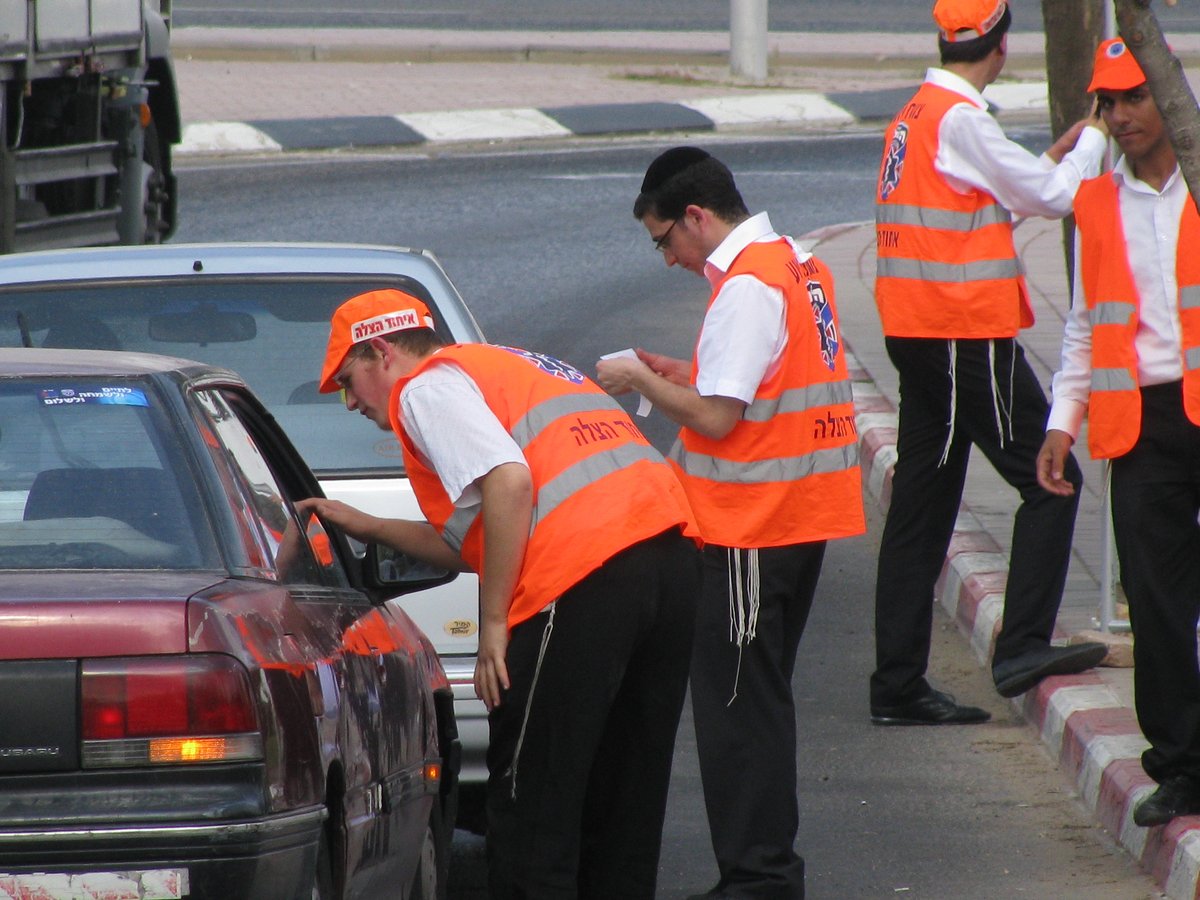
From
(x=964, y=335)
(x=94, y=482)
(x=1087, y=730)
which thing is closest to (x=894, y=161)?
(x=964, y=335)

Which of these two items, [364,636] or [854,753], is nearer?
[364,636]

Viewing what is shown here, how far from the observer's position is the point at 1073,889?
17.7ft

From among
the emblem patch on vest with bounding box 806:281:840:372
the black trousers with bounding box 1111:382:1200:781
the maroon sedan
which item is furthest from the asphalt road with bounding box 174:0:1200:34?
the maroon sedan

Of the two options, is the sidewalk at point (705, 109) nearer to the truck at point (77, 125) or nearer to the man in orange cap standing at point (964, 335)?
the man in orange cap standing at point (964, 335)

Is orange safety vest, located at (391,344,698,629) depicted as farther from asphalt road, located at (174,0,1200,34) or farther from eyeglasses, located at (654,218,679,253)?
asphalt road, located at (174,0,1200,34)

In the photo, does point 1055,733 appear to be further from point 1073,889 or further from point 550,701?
point 550,701

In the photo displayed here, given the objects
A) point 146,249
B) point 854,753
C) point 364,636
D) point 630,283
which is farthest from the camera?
point 630,283

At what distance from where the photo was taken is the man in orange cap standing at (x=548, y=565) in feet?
14.1

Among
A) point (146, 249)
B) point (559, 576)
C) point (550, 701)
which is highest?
point (146, 249)

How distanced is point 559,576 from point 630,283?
11436 mm

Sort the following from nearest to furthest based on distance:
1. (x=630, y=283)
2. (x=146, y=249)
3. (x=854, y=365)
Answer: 1. (x=146, y=249)
2. (x=854, y=365)
3. (x=630, y=283)

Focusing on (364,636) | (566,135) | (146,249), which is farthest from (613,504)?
(566,135)

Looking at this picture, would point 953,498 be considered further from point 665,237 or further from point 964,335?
point 665,237

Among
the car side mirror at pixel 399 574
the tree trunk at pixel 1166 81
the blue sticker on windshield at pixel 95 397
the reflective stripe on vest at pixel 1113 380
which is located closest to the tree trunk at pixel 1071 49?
the reflective stripe on vest at pixel 1113 380
